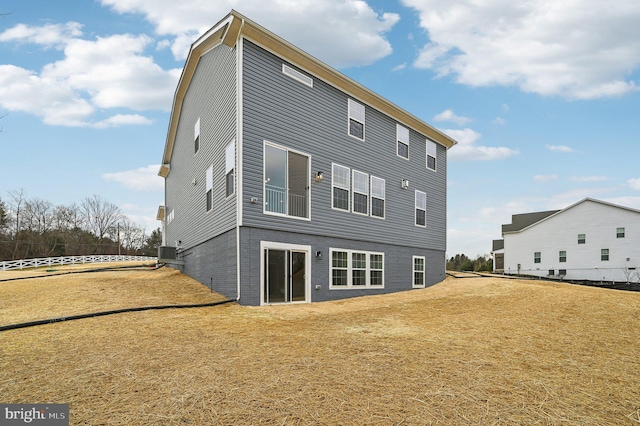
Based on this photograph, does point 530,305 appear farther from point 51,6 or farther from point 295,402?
point 51,6

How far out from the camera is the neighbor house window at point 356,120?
588 inches

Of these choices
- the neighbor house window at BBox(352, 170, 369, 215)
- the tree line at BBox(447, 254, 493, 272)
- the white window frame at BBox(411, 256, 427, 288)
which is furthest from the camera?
the tree line at BBox(447, 254, 493, 272)

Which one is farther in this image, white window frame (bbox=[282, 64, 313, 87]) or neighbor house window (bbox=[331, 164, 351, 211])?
neighbor house window (bbox=[331, 164, 351, 211])

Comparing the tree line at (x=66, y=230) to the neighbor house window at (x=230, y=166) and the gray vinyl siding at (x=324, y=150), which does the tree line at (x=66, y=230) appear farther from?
the gray vinyl siding at (x=324, y=150)

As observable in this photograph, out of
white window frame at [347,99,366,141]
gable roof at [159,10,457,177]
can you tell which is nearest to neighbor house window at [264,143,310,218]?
white window frame at [347,99,366,141]

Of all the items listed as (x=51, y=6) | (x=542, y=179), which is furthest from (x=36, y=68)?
(x=542, y=179)

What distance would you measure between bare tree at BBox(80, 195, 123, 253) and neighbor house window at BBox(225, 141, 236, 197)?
4757cm

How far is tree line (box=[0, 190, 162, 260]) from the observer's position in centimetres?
4188

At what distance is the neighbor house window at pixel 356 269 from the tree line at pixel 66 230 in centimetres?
4059

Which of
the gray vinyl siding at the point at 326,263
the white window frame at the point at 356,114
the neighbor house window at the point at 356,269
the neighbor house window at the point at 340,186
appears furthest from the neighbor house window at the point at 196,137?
the neighbor house window at the point at 356,269

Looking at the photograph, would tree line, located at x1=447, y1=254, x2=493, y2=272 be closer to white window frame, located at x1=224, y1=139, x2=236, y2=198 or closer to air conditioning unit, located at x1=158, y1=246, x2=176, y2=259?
air conditioning unit, located at x1=158, y1=246, x2=176, y2=259

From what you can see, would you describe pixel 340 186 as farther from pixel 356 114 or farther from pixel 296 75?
pixel 296 75

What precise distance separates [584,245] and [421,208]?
2267 cm

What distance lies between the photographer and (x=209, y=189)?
14195mm
